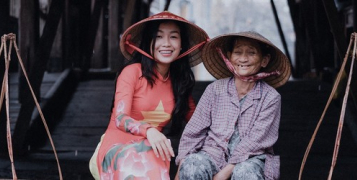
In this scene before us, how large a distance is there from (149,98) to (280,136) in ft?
8.04

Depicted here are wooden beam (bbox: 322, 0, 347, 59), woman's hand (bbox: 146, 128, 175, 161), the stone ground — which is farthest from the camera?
the stone ground

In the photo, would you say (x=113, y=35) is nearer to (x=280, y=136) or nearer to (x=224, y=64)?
(x=280, y=136)

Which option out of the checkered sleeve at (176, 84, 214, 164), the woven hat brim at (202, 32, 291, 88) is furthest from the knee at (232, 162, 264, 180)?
the woven hat brim at (202, 32, 291, 88)

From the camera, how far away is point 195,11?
24.0 metres

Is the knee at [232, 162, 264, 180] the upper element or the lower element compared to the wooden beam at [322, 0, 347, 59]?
lower

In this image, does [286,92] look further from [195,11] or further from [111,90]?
[195,11]

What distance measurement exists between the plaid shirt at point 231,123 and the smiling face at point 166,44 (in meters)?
0.26

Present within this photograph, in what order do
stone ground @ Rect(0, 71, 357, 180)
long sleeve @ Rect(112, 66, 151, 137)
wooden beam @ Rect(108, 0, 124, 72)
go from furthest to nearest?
wooden beam @ Rect(108, 0, 124, 72) → stone ground @ Rect(0, 71, 357, 180) → long sleeve @ Rect(112, 66, 151, 137)

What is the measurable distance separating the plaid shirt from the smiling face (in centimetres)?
26

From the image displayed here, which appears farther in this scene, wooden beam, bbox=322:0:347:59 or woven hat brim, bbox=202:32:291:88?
wooden beam, bbox=322:0:347:59

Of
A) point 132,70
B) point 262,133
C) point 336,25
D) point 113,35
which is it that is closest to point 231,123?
point 262,133

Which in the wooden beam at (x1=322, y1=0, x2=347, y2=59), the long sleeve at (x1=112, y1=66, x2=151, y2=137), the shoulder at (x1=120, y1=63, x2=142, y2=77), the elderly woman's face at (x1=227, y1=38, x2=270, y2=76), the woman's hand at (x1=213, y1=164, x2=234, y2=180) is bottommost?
the woman's hand at (x1=213, y1=164, x2=234, y2=180)

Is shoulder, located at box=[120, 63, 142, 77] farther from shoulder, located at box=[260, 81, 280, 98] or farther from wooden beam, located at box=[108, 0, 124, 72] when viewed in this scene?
wooden beam, located at box=[108, 0, 124, 72]

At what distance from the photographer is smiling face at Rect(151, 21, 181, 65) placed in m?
2.60
